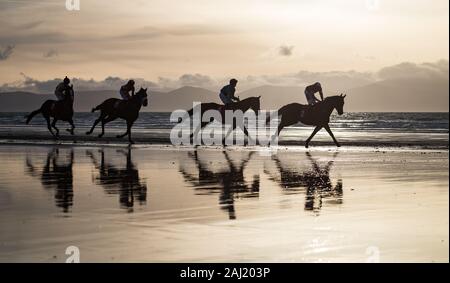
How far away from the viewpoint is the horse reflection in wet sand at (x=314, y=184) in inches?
590

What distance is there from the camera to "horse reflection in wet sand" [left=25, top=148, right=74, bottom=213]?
48.7 feet

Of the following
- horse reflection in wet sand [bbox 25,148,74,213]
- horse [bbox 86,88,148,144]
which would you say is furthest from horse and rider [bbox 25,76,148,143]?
horse reflection in wet sand [bbox 25,148,74,213]

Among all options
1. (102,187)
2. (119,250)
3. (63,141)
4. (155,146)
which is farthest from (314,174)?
(63,141)

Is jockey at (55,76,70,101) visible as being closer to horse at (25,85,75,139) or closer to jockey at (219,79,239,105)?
horse at (25,85,75,139)

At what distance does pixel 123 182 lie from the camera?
1809 cm

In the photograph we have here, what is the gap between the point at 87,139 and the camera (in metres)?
Answer: 37.4

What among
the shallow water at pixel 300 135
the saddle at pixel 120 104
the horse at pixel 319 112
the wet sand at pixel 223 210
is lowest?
the wet sand at pixel 223 210

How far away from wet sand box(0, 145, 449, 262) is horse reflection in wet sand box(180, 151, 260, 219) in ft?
0.08

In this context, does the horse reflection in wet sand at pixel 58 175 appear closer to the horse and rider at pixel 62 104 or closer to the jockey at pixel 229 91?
the jockey at pixel 229 91

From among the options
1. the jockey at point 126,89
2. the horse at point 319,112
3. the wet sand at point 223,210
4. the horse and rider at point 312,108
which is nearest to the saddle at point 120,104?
the jockey at point 126,89

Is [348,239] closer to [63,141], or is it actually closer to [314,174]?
[314,174]

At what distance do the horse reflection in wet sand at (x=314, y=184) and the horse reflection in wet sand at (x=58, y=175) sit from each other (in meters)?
4.05
